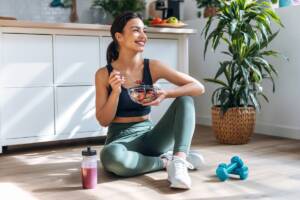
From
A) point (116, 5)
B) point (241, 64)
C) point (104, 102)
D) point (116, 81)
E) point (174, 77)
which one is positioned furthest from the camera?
point (116, 5)

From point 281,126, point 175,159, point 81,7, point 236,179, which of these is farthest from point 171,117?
point 81,7

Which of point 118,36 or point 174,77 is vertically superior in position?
point 118,36

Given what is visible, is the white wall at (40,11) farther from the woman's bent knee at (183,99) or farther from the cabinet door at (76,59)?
the woman's bent knee at (183,99)

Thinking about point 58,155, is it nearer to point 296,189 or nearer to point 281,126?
point 296,189

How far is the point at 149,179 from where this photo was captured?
1877 millimetres

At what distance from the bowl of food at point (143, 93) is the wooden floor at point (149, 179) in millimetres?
359

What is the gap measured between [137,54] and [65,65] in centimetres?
83

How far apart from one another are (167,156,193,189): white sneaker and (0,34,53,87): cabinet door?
48.4 inches

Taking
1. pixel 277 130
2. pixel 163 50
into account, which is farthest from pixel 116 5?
pixel 277 130

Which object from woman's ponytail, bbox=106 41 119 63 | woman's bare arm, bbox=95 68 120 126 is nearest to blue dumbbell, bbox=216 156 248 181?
woman's bare arm, bbox=95 68 120 126

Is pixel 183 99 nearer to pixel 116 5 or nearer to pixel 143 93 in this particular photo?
pixel 143 93

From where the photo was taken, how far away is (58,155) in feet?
8.28

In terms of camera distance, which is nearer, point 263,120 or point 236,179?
point 236,179

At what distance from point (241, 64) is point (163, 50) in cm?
60
